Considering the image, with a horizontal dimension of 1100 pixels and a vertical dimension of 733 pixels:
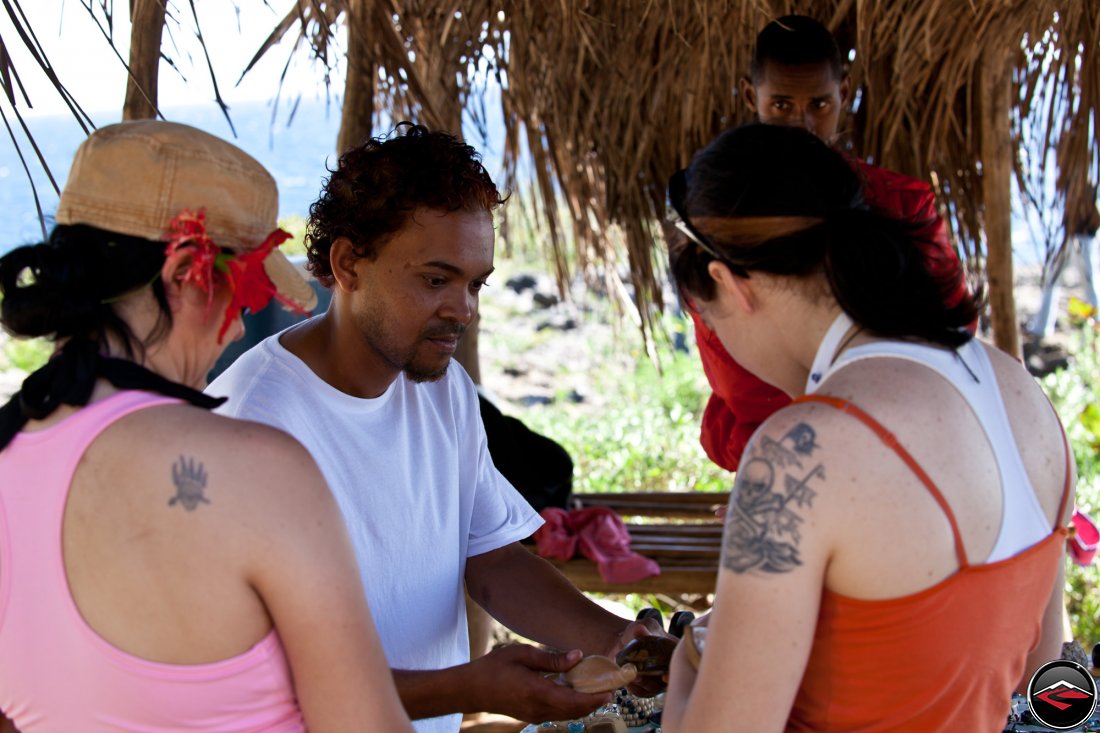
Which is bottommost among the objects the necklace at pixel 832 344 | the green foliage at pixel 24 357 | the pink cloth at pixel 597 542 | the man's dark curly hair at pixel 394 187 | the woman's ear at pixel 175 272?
the green foliage at pixel 24 357

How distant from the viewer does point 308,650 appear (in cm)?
122

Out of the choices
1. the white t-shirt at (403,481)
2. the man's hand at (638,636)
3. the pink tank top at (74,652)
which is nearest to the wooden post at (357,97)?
the white t-shirt at (403,481)

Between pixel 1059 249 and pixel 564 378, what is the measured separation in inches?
288

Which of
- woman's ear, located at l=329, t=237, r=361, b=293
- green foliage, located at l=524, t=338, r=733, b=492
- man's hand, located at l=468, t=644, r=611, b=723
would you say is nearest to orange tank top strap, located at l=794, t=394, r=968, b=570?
man's hand, located at l=468, t=644, r=611, b=723

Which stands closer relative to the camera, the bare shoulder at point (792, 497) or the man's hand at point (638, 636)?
the bare shoulder at point (792, 497)

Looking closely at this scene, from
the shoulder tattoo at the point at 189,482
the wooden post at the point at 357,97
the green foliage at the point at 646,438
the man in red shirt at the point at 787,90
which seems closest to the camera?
the shoulder tattoo at the point at 189,482

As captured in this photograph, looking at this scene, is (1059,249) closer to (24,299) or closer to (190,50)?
(190,50)

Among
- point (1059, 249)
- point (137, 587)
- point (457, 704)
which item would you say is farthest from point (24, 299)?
point (1059, 249)

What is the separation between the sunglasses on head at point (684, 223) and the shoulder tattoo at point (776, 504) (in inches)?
9.3

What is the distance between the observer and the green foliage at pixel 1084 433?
16.6ft

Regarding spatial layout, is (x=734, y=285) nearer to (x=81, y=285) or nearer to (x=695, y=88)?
(x=81, y=285)

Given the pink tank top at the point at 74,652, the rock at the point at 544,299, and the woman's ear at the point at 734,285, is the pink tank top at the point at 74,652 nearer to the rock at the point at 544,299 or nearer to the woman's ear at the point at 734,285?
the woman's ear at the point at 734,285

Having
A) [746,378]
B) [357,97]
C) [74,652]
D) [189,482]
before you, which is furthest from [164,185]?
[357,97]

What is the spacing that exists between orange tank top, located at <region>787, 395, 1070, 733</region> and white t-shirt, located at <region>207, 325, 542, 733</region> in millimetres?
754
